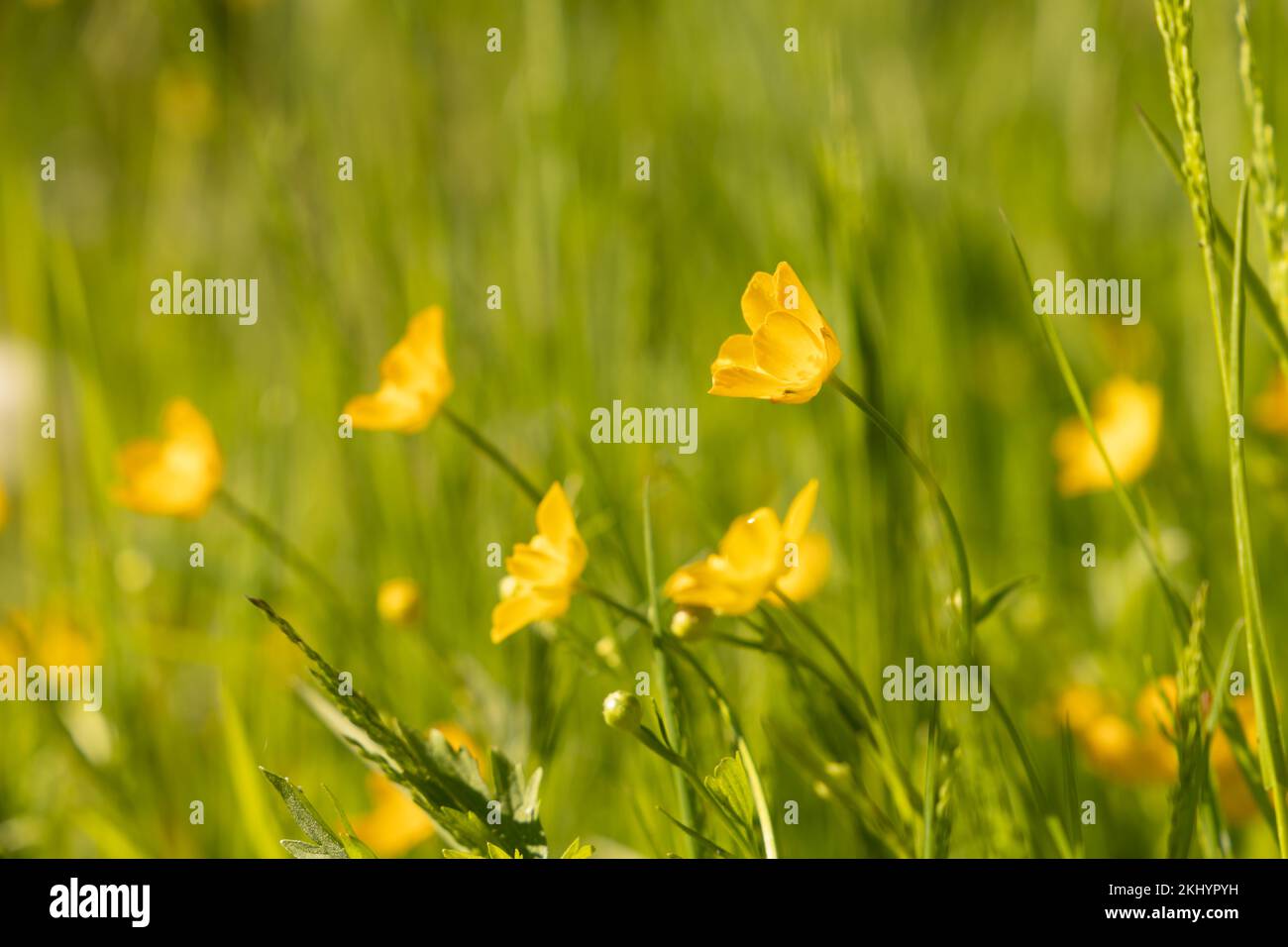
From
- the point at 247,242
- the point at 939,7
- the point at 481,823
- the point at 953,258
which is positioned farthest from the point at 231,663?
the point at 939,7

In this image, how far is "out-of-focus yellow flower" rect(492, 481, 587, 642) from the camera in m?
0.58

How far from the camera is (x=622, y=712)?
1.75 ft

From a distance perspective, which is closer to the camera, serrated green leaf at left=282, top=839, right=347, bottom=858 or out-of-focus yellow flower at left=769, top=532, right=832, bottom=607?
serrated green leaf at left=282, top=839, right=347, bottom=858

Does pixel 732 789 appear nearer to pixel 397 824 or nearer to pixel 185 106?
pixel 397 824

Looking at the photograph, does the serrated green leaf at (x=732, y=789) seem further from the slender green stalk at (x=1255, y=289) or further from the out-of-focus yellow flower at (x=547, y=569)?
the slender green stalk at (x=1255, y=289)

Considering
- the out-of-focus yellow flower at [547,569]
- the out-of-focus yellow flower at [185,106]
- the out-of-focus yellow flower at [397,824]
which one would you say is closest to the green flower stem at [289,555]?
the out-of-focus yellow flower at [397,824]

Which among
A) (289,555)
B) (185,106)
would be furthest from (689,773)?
(185,106)

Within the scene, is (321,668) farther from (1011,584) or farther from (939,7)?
(939,7)

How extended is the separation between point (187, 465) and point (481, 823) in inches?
21.2

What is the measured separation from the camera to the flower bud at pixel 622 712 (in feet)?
1.75

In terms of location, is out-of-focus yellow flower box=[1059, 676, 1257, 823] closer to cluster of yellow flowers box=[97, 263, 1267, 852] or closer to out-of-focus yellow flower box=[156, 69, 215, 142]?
cluster of yellow flowers box=[97, 263, 1267, 852]

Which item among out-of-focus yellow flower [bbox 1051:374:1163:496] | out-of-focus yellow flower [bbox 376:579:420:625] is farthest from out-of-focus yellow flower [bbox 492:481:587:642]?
out-of-focus yellow flower [bbox 1051:374:1163:496]

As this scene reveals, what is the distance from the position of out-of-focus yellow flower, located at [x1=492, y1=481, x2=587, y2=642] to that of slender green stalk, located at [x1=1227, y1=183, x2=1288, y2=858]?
1.02 ft

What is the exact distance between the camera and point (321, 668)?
48 centimetres
